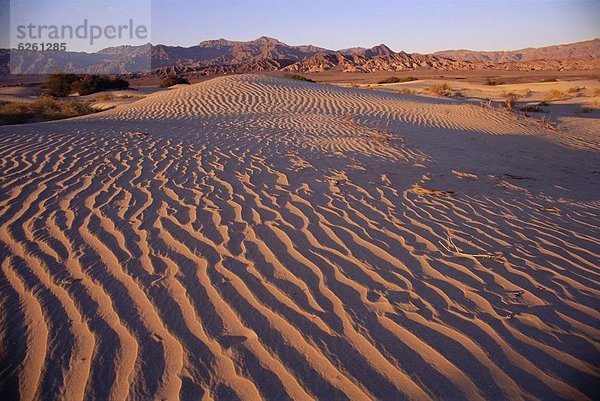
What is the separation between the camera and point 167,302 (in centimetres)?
251

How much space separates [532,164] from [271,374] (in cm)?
728

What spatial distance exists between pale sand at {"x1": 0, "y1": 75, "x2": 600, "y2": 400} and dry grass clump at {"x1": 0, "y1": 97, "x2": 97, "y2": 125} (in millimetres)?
6885

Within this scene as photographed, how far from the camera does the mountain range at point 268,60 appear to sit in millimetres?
58281

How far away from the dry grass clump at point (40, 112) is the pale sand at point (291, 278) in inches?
271

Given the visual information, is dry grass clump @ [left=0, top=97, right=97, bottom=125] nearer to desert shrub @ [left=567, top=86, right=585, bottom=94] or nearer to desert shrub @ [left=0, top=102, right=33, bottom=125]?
desert shrub @ [left=0, top=102, right=33, bottom=125]

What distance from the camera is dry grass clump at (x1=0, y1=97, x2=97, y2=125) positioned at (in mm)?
11955

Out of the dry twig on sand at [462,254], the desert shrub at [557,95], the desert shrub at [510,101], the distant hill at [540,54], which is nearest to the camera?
the dry twig on sand at [462,254]

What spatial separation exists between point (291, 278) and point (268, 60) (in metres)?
66.6

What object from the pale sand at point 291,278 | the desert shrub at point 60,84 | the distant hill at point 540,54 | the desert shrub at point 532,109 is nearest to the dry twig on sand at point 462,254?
the pale sand at point 291,278

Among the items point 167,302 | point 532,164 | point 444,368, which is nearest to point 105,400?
point 167,302

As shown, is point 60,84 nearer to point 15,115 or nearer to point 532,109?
point 15,115

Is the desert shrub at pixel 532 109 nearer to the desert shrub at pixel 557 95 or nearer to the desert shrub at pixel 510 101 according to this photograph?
the desert shrub at pixel 510 101

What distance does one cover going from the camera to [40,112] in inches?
528

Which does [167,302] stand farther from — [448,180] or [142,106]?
[142,106]
